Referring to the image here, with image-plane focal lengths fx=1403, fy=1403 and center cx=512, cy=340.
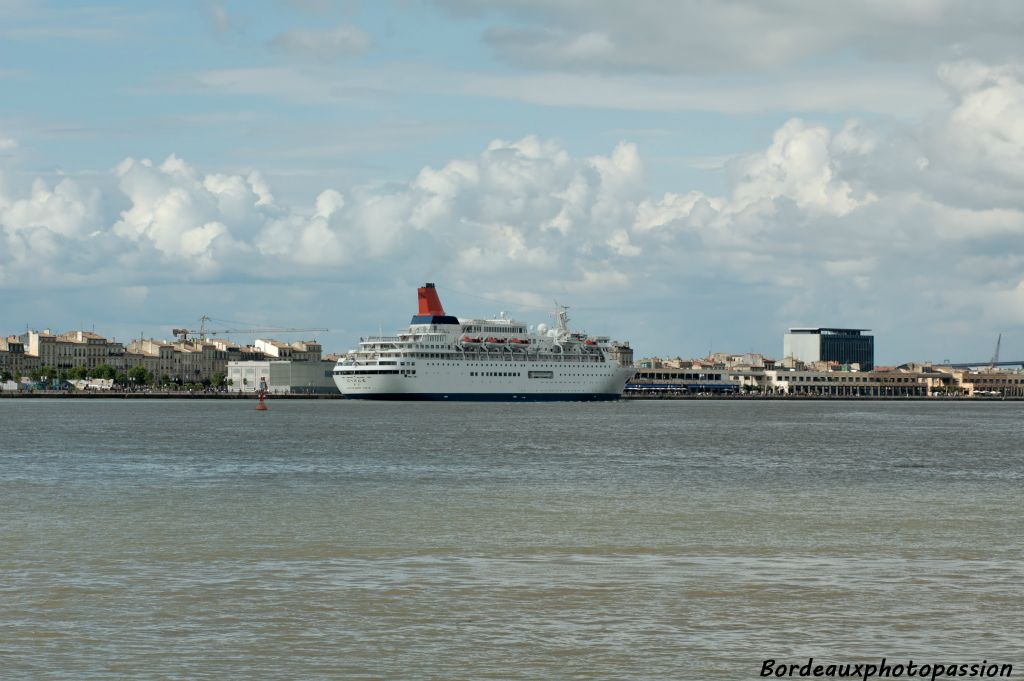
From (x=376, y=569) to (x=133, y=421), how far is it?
242 ft

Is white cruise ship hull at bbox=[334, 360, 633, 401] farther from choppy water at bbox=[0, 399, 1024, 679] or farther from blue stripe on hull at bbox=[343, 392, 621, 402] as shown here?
choppy water at bbox=[0, 399, 1024, 679]

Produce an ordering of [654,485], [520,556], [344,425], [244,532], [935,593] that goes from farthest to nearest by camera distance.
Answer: [344,425]
[654,485]
[244,532]
[520,556]
[935,593]

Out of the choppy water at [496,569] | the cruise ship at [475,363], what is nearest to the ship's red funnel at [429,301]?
the cruise ship at [475,363]

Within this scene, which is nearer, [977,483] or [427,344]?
[977,483]

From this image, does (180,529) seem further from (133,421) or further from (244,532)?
(133,421)

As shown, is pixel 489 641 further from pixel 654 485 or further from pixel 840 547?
pixel 654 485

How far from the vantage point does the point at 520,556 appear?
21531 mm

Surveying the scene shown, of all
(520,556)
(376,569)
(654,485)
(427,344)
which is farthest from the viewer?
(427,344)

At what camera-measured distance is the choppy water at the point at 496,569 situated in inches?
563

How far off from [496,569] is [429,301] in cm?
12683

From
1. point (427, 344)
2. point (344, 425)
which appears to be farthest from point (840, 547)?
point (427, 344)

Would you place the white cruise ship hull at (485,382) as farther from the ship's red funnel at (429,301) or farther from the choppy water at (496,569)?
the choppy water at (496,569)

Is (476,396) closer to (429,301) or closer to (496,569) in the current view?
(429,301)

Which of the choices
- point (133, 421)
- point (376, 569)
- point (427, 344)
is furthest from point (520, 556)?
point (427, 344)
